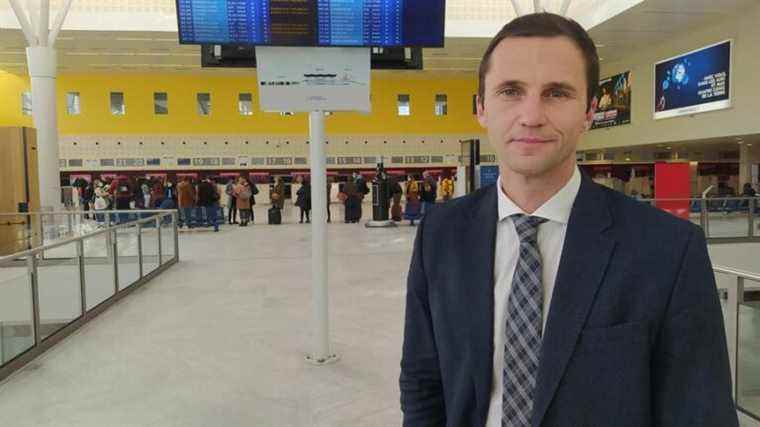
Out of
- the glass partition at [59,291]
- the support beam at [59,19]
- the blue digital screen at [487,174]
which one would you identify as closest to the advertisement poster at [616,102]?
the blue digital screen at [487,174]

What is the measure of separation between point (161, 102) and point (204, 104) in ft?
7.56

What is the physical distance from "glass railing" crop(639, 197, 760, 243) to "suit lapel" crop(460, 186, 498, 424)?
1436cm

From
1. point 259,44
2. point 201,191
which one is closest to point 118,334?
point 259,44

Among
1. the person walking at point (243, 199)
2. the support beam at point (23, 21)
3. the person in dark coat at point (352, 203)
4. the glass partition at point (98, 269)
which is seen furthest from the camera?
the person in dark coat at point (352, 203)

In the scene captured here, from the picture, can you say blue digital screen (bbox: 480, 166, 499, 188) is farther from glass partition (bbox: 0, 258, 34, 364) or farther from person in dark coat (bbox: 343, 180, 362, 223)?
glass partition (bbox: 0, 258, 34, 364)

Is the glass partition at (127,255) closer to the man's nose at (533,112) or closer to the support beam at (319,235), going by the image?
the support beam at (319,235)

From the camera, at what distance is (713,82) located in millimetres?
20312

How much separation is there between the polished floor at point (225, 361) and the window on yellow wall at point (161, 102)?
78.7ft

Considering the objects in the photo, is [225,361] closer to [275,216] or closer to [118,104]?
[275,216]

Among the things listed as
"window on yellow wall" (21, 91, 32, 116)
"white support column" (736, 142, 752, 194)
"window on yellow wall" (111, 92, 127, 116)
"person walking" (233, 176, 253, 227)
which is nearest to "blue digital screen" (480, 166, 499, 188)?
"person walking" (233, 176, 253, 227)

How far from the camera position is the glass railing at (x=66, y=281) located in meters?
5.72

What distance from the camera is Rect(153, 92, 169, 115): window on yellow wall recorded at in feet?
105

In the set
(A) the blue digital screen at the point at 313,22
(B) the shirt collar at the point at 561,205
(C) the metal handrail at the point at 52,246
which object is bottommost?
(C) the metal handrail at the point at 52,246

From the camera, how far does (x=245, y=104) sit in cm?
3284
